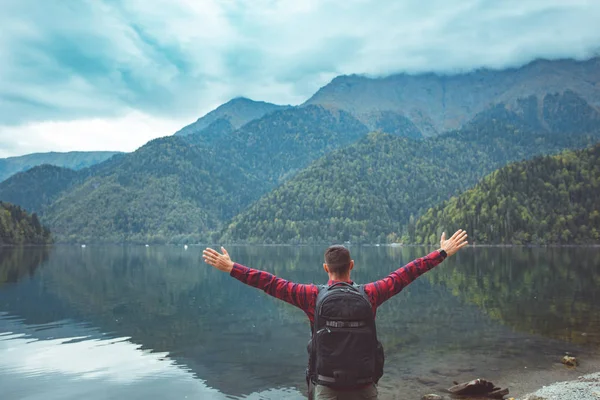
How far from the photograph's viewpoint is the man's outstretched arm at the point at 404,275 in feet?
27.8

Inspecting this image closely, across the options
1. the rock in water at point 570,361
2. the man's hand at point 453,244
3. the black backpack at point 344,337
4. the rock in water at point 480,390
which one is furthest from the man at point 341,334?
the rock in water at point 570,361

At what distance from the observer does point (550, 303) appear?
56.5 metres

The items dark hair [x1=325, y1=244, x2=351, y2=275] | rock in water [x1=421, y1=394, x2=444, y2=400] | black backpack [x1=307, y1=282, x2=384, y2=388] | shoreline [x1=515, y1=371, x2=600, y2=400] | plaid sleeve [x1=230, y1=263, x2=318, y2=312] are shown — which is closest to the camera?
black backpack [x1=307, y1=282, x2=384, y2=388]

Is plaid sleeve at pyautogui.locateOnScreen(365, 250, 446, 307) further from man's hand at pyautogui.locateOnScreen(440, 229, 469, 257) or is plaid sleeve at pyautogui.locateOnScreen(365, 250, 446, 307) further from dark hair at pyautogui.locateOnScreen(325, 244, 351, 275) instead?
dark hair at pyautogui.locateOnScreen(325, 244, 351, 275)

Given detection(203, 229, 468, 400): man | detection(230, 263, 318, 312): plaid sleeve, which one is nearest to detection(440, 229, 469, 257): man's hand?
detection(203, 229, 468, 400): man

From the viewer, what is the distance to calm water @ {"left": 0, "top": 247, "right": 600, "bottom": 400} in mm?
28648

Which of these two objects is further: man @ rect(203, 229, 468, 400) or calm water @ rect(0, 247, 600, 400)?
calm water @ rect(0, 247, 600, 400)

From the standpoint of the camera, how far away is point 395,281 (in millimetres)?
8719

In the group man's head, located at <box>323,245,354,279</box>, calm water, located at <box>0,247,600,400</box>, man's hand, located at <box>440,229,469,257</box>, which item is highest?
man's hand, located at <box>440,229,469,257</box>

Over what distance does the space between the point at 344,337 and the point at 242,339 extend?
35.1m

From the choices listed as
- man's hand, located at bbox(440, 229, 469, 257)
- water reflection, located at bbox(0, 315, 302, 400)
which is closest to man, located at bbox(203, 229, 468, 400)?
man's hand, located at bbox(440, 229, 469, 257)

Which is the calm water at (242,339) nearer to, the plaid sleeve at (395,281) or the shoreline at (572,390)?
the shoreline at (572,390)

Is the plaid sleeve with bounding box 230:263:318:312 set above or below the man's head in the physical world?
below

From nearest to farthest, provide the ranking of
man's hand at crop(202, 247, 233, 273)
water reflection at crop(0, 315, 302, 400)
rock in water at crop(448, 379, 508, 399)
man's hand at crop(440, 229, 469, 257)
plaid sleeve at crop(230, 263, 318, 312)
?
plaid sleeve at crop(230, 263, 318, 312) < man's hand at crop(202, 247, 233, 273) < man's hand at crop(440, 229, 469, 257) < rock in water at crop(448, 379, 508, 399) < water reflection at crop(0, 315, 302, 400)
